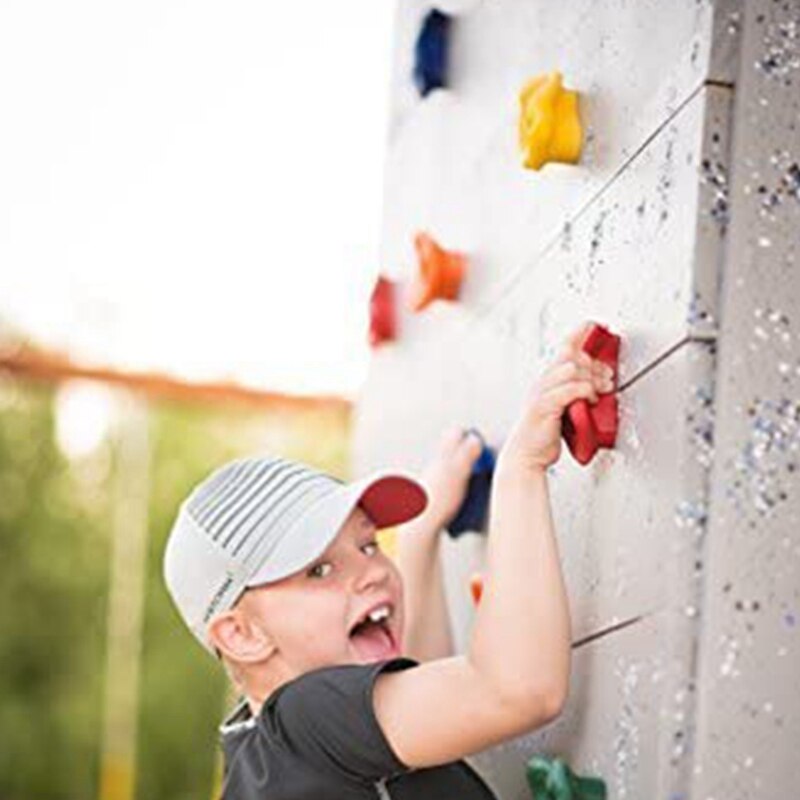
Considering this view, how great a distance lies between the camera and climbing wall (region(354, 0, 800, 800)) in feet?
4.58

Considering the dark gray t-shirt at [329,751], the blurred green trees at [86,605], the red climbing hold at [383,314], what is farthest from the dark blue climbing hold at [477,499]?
the blurred green trees at [86,605]

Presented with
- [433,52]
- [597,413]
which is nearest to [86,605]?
[433,52]

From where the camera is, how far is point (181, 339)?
6.91 meters

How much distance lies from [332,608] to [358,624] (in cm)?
3

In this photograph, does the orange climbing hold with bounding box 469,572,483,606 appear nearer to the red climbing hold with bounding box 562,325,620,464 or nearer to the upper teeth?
the upper teeth

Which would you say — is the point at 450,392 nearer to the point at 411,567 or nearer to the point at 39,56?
the point at 411,567

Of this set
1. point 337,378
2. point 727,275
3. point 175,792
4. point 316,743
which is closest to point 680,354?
point 727,275

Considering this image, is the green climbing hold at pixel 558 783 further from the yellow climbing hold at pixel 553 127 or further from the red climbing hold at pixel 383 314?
the red climbing hold at pixel 383 314

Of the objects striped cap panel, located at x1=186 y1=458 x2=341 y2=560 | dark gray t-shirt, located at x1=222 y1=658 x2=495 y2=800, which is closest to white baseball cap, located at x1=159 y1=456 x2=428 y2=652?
striped cap panel, located at x1=186 y1=458 x2=341 y2=560

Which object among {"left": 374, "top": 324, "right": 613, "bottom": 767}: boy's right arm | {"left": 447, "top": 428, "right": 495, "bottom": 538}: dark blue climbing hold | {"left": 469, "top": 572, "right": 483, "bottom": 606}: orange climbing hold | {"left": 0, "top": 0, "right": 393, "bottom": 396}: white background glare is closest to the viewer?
{"left": 374, "top": 324, "right": 613, "bottom": 767}: boy's right arm

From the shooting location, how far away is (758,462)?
1412 millimetres

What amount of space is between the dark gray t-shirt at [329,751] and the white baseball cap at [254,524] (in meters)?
0.13

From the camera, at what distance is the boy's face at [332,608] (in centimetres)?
172

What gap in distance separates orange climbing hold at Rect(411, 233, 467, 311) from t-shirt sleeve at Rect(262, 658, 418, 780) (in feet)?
2.45
